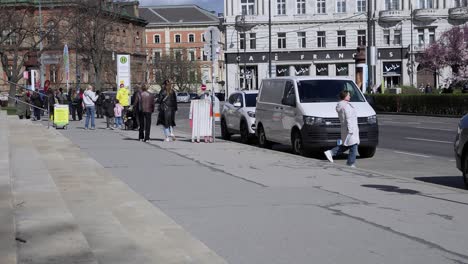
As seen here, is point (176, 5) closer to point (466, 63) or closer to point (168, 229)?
point (466, 63)

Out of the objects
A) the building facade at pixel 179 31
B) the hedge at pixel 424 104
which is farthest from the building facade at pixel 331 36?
the building facade at pixel 179 31

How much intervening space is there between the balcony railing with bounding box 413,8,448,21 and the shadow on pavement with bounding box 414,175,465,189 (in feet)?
222

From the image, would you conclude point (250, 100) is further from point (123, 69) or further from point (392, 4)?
point (392, 4)

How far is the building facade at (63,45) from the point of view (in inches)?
1900

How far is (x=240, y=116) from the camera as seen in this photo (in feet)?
74.8

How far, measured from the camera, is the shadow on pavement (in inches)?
492

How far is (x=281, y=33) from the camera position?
268ft

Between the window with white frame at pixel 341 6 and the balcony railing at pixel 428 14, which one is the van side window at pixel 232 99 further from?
the window with white frame at pixel 341 6

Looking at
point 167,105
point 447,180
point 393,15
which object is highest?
point 393,15

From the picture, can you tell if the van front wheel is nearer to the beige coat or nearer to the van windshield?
the van windshield

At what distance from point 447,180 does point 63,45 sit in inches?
1787

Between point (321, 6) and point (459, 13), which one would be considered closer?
point (459, 13)

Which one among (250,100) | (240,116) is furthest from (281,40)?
(240,116)

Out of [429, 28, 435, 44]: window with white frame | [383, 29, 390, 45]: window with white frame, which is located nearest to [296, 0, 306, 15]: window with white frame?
[383, 29, 390, 45]: window with white frame
